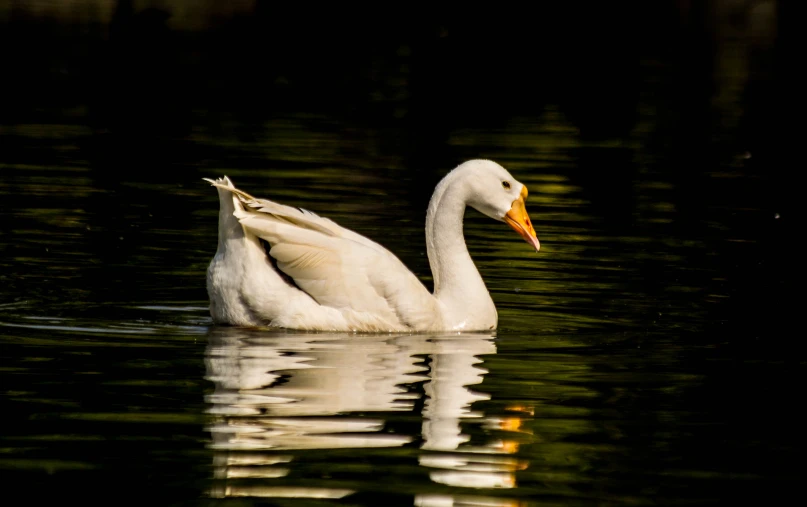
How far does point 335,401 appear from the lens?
32.0 feet

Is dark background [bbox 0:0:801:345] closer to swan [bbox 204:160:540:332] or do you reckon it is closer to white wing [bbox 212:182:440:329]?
swan [bbox 204:160:540:332]

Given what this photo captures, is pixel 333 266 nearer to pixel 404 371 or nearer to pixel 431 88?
pixel 404 371

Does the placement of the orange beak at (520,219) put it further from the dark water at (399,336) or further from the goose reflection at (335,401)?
the goose reflection at (335,401)

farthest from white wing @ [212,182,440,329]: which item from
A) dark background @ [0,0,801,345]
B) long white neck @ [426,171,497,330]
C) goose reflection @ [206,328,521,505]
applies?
dark background @ [0,0,801,345]

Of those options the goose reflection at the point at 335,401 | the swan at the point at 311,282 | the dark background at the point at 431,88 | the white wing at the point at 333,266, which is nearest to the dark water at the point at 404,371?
the goose reflection at the point at 335,401

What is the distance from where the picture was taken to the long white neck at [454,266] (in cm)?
1234

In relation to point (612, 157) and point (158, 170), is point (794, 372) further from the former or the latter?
point (612, 157)

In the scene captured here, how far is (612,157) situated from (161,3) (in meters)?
32.4

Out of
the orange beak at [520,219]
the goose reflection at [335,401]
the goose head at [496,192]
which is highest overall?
the goose head at [496,192]

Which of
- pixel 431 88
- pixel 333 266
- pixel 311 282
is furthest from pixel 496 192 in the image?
pixel 431 88

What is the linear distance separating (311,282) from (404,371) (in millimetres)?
1352

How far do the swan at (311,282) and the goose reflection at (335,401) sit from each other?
0.43ft

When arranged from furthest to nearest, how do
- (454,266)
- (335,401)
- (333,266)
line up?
(454,266) < (333,266) < (335,401)

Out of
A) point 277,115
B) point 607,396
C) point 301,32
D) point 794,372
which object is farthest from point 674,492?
Answer: point 301,32
